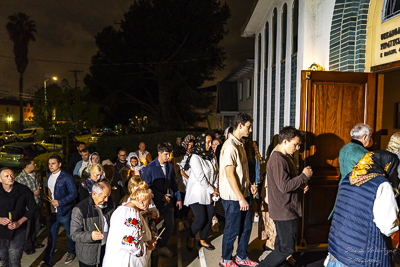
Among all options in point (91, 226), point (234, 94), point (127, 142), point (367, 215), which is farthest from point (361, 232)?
point (234, 94)

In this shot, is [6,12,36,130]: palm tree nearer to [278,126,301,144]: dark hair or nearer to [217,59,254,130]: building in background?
[217,59,254,130]: building in background

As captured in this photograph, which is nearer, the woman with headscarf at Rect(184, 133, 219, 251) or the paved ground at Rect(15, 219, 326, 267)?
the paved ground at Rect(15, 219, 326, 267)

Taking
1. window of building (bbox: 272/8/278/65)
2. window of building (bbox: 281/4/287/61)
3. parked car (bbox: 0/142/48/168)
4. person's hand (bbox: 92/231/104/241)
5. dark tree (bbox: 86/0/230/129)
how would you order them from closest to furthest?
1. person's hand (bbox: 92/231/104/241)
2. window of building (bbox: 281/4/287/61)
3. window of building (bbox: 272/8/278/65)
4. parked car (bbox: 0/142/48/168)
5. dark tree (bbox: 86/0/230/129)

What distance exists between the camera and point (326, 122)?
528 centimetres

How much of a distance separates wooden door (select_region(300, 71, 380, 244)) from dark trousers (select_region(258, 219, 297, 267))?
5.02 ft

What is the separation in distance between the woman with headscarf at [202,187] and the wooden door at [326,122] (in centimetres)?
159

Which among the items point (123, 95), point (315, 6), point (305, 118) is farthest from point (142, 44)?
point (305, 118)

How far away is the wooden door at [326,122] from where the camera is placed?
5199mm

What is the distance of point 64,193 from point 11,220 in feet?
2.96

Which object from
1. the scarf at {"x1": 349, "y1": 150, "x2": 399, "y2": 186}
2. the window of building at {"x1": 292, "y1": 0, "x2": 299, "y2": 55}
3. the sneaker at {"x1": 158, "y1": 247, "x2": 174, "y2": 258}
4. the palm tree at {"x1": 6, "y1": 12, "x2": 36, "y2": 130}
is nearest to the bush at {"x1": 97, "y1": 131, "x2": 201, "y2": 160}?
the window of building at {"x1": 292, "y1": 0, "x2": 299, "y2": 55}

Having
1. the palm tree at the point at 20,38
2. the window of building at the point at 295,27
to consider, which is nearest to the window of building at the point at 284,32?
the window of building at the point at 295,27

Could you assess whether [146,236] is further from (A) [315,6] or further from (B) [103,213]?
(A) [315,6]

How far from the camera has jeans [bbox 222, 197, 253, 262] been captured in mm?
4371

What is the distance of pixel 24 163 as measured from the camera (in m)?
5.29
